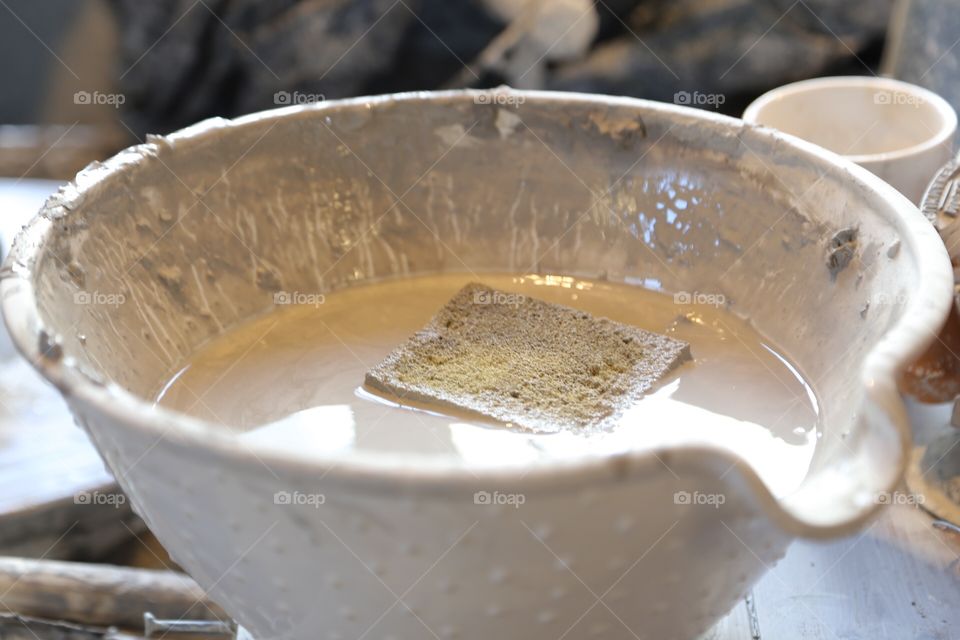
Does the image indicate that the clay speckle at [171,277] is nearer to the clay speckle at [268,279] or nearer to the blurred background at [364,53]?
the clay speckle at [268,279]

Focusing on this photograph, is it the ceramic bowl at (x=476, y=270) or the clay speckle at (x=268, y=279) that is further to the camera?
the clay speckle at (x=268, y=279)

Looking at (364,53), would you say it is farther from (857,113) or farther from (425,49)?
(857,113)

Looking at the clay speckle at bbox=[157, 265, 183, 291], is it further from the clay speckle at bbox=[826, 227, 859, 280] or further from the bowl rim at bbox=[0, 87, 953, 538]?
the clay speckle at bbox=[826, 227, 859, 280]

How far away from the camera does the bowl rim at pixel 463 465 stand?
457mm

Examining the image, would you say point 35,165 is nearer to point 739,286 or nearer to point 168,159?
point 168,159

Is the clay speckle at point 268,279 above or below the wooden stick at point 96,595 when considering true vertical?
above

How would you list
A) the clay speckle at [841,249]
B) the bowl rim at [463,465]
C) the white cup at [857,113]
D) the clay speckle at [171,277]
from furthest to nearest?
the white cup at [857,113]
the clay speckle at [171,277]
the clay speckle at [841,249]
the bowl rim at [463,465]

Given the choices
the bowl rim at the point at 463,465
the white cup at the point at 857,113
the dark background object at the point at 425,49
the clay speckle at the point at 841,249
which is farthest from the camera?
the dark background object at the point at 425,49

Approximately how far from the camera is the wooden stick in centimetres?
98

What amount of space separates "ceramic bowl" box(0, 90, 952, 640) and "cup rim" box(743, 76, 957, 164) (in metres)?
0.12

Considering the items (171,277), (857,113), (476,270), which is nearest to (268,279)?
(171,277)

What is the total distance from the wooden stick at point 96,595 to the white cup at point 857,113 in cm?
80

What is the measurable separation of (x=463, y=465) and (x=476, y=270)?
0.66m

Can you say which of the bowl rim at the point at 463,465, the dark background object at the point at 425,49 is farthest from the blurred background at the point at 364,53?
the bowl rim at the point at 463,465
